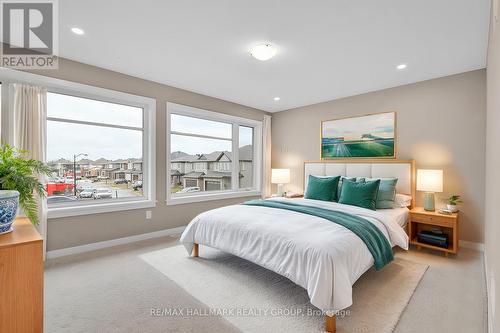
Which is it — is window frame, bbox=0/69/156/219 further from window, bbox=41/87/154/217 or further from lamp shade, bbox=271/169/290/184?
lamp shade, bbox=271/169/290/184

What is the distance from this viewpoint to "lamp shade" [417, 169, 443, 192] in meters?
3.27

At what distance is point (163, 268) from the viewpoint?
2.71 m

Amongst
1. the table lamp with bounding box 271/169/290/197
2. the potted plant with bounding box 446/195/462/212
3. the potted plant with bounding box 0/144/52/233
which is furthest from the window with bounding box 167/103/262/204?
the potted plant with bounding box 446/195/462/212

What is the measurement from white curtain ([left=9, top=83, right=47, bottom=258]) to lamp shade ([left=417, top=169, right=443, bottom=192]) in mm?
4902

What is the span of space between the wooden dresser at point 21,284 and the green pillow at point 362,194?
3.29 metres

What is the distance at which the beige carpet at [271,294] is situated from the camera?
71.7 inches

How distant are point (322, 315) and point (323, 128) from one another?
3.60 metres

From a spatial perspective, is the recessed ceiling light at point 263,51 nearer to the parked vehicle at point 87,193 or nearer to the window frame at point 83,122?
the window frame at point 83,122

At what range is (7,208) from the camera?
1.41 metres

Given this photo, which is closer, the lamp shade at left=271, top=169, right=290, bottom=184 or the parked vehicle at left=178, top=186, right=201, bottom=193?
the parked vehicle at left=178, top=186, right=201, bottom=193

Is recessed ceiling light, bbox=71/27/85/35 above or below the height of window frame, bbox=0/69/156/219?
above

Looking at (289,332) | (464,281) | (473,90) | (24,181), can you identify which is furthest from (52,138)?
(473,90)
